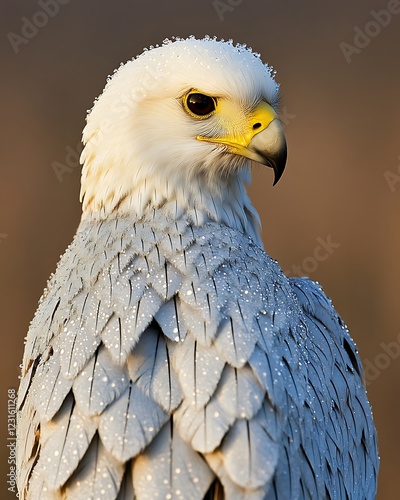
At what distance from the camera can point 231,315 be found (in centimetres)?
183

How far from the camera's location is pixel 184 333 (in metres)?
1.79

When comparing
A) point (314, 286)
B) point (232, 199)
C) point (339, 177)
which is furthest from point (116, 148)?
point (339, 177)

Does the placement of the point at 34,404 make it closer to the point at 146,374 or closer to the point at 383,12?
the point at 146,374
